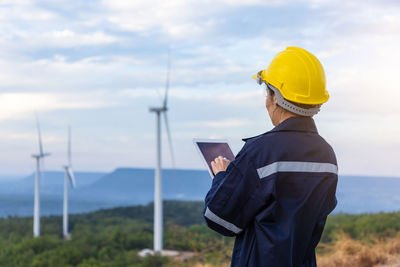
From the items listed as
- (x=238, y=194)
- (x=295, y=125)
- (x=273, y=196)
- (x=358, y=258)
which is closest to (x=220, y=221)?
(x=238, y=194)

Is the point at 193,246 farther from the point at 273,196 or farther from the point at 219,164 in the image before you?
the point at 273,196

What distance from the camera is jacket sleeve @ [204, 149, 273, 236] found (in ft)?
10.0

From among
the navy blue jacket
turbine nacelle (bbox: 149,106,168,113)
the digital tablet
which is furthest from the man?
turbine nacelle (bbox: 149,106,168,113)

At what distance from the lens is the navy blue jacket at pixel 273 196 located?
3.07 metres

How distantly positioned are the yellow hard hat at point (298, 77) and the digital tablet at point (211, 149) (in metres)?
0.59

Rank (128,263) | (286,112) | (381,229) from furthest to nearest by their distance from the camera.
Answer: (128,263) < (381,229) < (286,112)

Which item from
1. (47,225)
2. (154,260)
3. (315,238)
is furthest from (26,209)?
(315,238)

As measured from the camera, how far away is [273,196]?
120 inches

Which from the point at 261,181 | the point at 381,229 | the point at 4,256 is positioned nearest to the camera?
the point at 261,181

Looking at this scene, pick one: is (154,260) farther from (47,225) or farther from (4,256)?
(47,225)

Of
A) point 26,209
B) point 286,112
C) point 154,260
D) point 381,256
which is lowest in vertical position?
point 26,209

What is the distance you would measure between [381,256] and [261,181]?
7.53 m

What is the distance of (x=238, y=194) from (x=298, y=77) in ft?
2.97

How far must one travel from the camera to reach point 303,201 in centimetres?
315
